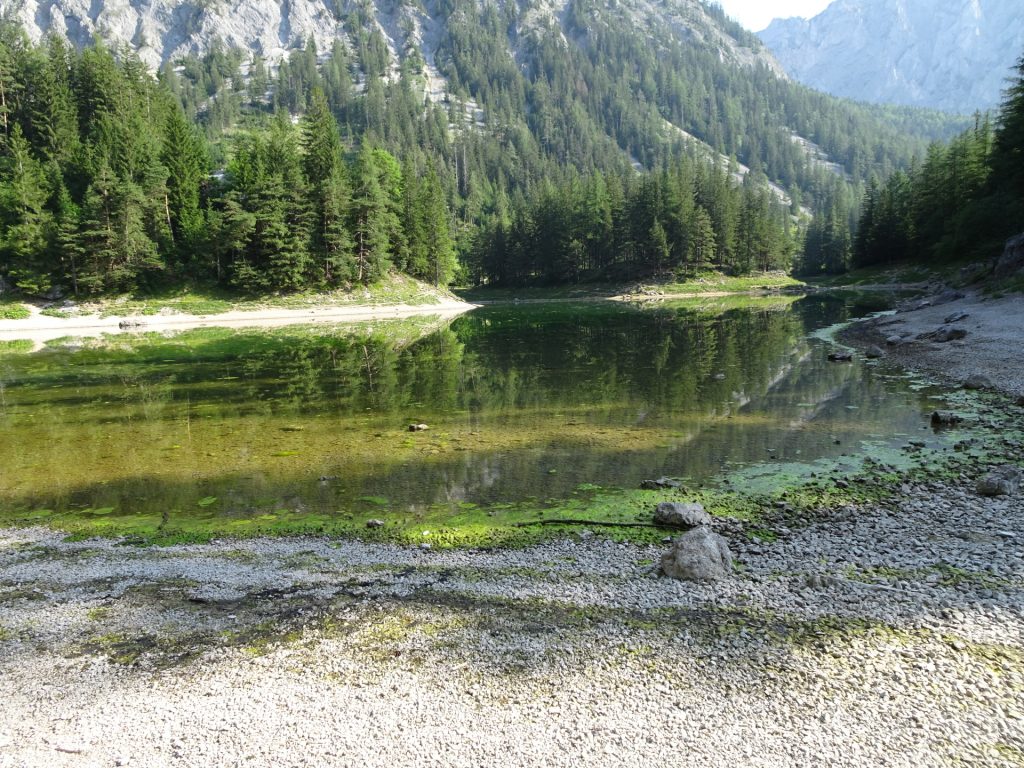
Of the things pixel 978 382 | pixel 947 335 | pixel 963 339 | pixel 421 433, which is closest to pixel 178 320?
pixel 421 433

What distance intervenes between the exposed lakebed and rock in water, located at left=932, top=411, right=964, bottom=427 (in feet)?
1.25

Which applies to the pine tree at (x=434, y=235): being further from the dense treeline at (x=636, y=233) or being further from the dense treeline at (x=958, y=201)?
the dense treeline at (x=958, y=201)

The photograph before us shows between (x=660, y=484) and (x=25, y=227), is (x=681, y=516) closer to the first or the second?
(x=660, y=484)

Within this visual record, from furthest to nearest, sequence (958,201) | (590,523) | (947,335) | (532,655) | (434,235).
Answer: (434,235)
(958,201)
(947,335)
(590,523)
(532,655)

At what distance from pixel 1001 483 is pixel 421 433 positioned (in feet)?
45.6

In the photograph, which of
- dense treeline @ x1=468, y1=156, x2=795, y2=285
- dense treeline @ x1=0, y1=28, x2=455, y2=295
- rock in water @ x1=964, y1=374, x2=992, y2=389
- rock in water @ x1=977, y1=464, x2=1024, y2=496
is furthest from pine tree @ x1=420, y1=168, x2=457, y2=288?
rock in water @ x1=977, y1=464, x2=1024, y2=496

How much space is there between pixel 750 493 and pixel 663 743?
751 centimetres

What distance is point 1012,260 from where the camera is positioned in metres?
37.6

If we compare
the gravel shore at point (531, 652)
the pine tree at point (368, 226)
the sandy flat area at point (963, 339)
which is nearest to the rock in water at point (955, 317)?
the sandy flat area at point (963, 339)

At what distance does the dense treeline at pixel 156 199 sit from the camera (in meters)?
62.8

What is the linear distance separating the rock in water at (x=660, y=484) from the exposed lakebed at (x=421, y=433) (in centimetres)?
28

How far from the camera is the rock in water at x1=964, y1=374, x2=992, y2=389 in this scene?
1919 cm

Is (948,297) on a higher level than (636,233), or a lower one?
lower

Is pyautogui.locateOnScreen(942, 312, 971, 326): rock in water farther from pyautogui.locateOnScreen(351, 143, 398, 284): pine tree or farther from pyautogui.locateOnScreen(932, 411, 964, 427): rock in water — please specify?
pyautogui.locateOnScreen(351, 143, 398, 284): pine tree
